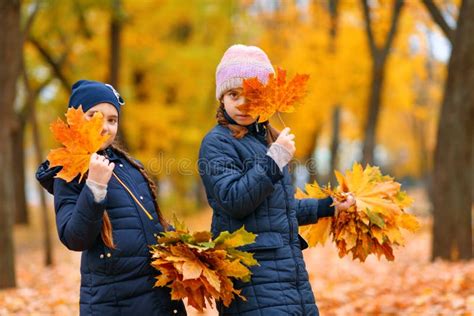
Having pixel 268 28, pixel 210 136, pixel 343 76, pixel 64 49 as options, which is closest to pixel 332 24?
pixel 343 76

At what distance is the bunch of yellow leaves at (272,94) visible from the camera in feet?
9.36

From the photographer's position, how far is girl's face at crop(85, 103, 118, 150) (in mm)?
2924

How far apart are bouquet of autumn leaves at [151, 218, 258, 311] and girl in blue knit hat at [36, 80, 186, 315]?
0.18 metres

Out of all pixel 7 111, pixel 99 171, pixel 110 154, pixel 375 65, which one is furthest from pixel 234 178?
pixel 375 65

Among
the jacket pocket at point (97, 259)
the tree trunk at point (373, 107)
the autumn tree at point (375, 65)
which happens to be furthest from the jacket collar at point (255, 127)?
the tree trunk at point (373, 107)

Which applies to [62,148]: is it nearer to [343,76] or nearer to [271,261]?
[271,261]

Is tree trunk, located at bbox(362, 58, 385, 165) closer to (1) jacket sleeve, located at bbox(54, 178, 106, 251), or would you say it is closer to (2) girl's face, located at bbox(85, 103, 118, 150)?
(2) girl's face, located at bbox(85, 103, 118, 150)

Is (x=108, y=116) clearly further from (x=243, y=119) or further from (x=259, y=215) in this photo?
(x=259, y=215)

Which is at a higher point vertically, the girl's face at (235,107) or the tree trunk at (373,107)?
the tree trunk at (373,107)

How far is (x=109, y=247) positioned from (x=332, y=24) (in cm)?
1515

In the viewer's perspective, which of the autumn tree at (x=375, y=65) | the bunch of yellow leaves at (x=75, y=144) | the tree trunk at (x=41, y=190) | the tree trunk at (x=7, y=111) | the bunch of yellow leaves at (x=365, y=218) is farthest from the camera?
the autumn tree at (x=375, y=65)

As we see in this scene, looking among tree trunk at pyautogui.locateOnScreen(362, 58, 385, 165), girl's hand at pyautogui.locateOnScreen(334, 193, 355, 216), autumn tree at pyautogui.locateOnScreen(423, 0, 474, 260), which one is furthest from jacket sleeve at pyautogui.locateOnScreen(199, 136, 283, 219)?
tree trunk at pyautogui.locateOnScreen(362, 58, 385, 165)

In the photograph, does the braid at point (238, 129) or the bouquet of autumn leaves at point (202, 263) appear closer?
the bouquet of autumn leaves at point (202, 263)

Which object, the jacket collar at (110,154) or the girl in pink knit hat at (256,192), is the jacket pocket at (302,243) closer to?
the girl in pink knit hat at (256,192)
